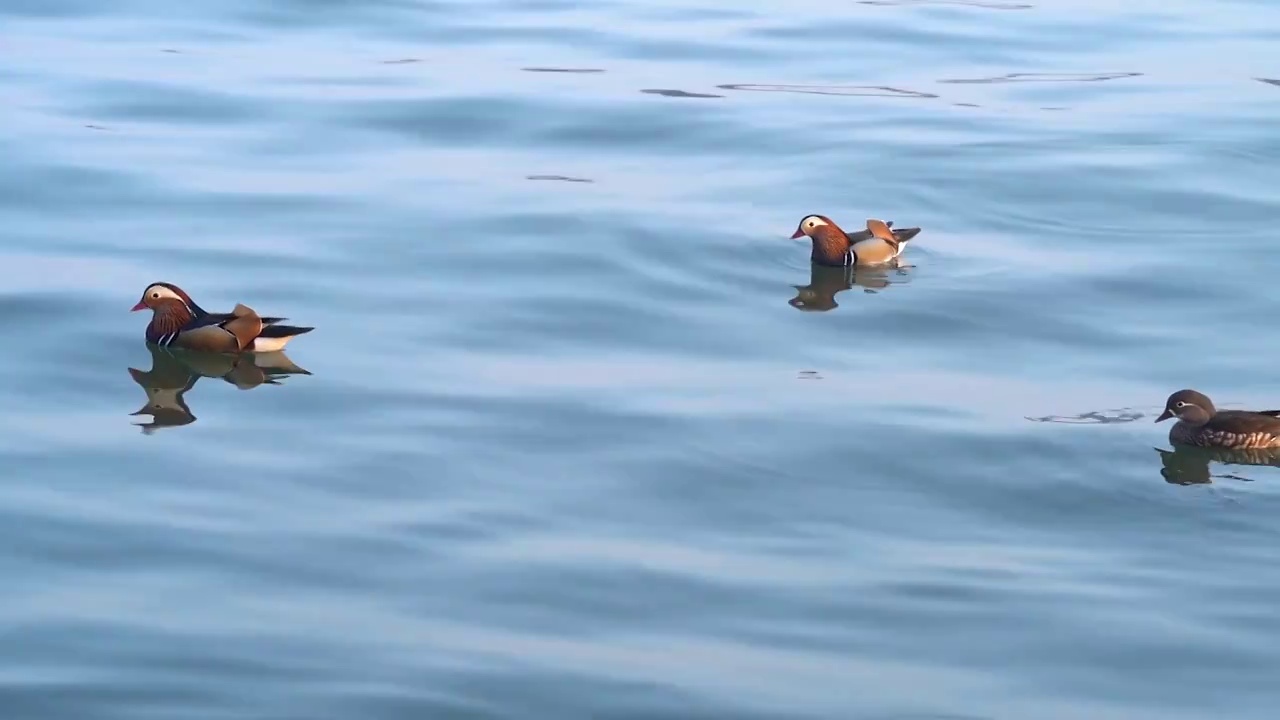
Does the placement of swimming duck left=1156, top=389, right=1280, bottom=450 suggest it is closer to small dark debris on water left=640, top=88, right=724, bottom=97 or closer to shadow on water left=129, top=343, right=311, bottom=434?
shadow on water left=129, top=343, right=311, bottom=434

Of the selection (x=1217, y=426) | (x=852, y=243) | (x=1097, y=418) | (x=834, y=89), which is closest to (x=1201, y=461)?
(x=1217, y=426)

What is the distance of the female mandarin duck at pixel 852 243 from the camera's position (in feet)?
46.2

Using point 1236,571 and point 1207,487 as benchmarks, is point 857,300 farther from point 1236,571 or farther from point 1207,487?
point 1236,571

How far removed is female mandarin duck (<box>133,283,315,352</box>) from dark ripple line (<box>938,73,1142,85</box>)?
10.3 metres

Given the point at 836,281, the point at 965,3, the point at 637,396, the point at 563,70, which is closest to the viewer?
the point at 637,396

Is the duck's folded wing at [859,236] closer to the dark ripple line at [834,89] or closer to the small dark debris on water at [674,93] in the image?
the small dark debris on water at [674,93]

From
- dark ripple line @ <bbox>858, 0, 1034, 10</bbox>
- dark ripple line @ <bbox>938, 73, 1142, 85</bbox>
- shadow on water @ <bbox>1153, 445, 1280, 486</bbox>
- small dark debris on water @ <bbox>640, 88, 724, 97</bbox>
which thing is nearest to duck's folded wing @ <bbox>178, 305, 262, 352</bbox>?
shadow on water @ <bbox>1153, 445, 1280, 486</bbox>

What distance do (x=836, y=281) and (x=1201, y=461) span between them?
14.4 feet

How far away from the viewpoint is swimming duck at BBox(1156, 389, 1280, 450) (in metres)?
9.95

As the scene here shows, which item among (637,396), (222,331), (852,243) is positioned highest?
(852,243)

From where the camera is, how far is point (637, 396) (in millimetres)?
11102

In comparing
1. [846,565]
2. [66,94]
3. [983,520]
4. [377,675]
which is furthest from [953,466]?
[66,94]

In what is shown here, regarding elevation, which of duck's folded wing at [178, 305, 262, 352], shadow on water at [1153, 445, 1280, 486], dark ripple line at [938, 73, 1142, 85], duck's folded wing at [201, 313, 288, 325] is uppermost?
dark ripple line at [938, 73, 1142, 85]

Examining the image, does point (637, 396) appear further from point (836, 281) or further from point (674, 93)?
point (674, 93)
